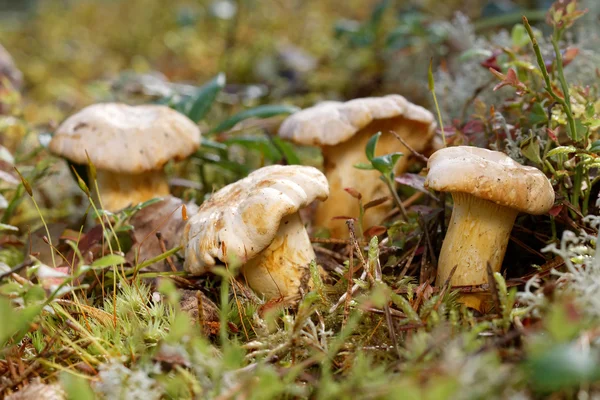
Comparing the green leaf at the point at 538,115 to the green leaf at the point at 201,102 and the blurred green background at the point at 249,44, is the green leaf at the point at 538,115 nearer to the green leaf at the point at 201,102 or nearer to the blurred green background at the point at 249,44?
the blurred green background at the point at 249,44

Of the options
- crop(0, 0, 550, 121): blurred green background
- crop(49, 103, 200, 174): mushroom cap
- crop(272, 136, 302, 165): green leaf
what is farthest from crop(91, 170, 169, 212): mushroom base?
crop(0, 0, 550, 121): blurred green background

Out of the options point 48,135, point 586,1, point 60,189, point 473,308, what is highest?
point 586,1

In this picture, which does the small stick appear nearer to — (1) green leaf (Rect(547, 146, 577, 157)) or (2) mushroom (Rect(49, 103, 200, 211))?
(2) mushroom (Rect(49, 103, 200, 211))

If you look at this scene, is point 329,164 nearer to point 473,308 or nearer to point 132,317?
point 473,308

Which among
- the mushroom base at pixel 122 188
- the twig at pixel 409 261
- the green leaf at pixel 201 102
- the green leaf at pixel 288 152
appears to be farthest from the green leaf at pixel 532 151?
the green leaf at pixel 201 102

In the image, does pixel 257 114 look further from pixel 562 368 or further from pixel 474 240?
pixel 562 368

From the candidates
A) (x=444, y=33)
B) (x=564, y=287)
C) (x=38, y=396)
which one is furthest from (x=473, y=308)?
(x=444, y=33)
